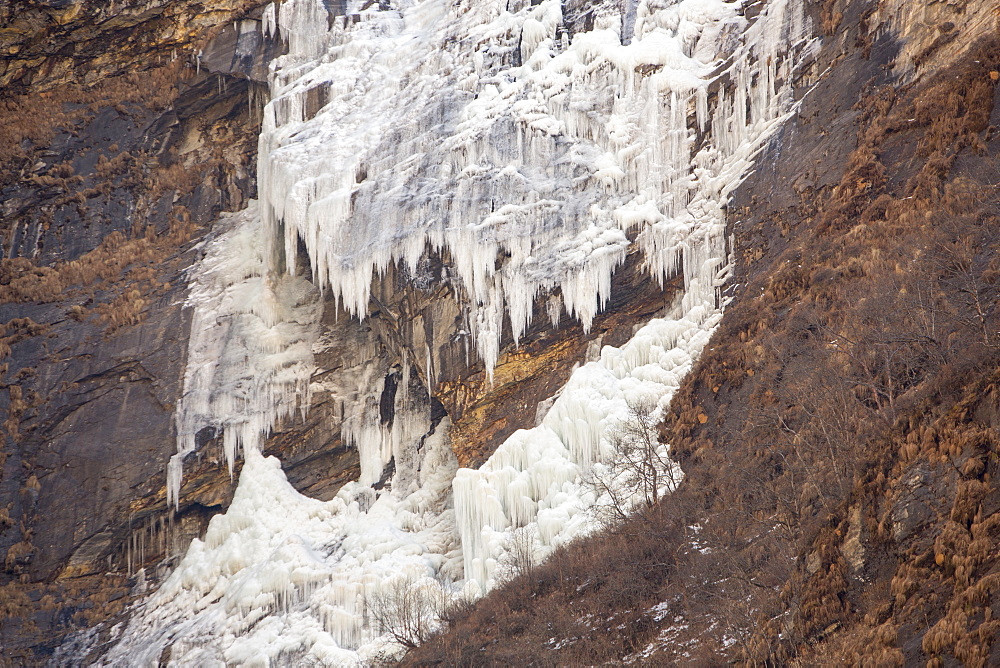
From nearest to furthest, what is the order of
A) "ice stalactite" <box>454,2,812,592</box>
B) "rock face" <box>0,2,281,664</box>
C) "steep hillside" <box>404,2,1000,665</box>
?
"steep hillside" <box>404,2,1000,665</box> → "ice stalactite" <box>454,2,812,592</box> → "rock face" <box>0,2,281,664</box>

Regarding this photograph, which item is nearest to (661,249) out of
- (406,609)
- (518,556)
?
(518,556)

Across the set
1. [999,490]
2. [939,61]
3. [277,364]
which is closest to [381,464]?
[277,364]

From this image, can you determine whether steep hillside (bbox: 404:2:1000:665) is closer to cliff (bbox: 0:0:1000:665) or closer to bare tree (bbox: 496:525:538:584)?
cliff (bbox: 0:0:1000:665)

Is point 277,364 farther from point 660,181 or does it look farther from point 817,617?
point 817,617

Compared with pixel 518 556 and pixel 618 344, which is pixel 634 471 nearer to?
pixel 518 556

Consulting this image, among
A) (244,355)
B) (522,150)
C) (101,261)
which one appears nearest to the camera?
(522,150)

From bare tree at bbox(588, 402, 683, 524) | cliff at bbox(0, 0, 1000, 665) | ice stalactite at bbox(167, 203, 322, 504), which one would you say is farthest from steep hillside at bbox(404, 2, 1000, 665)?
ice stalactite at bbox(167, 203, 322, 504)
